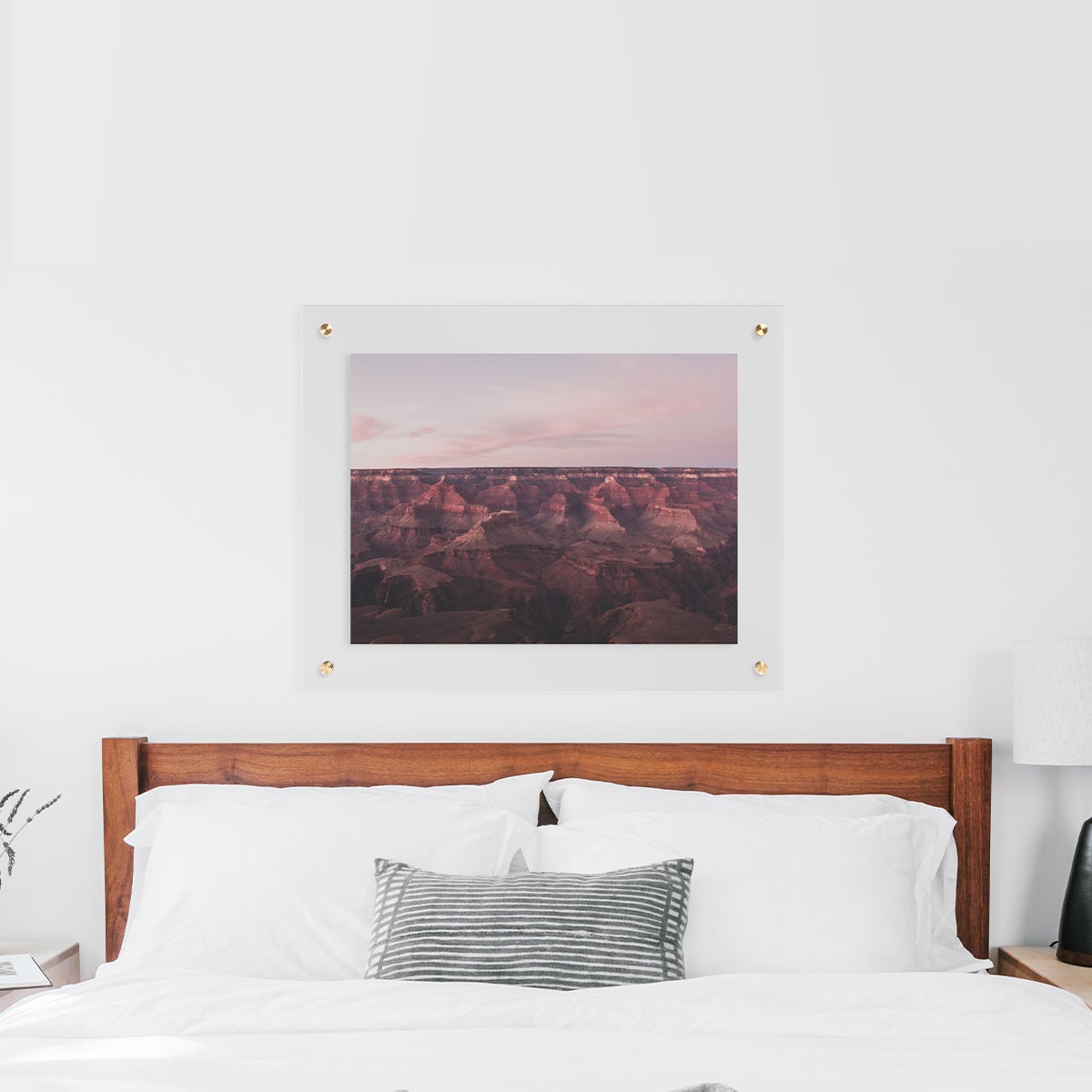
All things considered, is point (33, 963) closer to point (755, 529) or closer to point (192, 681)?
point (192, 681)

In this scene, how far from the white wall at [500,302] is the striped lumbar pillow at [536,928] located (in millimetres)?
627

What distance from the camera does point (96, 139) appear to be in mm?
2545

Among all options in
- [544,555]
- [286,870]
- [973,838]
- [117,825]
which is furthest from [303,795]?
[973,838]

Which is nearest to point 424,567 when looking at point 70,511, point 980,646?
point 70,511

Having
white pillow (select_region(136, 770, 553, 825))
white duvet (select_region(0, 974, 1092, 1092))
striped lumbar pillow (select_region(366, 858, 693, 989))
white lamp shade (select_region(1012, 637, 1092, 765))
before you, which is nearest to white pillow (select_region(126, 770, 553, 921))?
white pillow (select_region(136, 770, 553, 825))

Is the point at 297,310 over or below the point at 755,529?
over

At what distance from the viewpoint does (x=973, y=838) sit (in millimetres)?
2516

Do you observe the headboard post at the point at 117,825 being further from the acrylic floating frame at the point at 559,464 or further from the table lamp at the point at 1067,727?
the table lamp at the point at 1067,727

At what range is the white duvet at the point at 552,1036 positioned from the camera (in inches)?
58.2

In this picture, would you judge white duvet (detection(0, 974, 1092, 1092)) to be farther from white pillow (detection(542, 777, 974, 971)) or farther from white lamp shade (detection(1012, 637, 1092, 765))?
white lamp shade (detection(1012, 637, 1092, 765))

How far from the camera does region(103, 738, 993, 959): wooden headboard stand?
2521 mm

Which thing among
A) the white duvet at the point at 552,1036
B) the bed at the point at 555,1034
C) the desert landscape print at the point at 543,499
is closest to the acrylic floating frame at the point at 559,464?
the desert landscape print at the point at 543,499

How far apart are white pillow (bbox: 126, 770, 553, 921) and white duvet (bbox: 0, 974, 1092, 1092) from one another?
534 millimetres

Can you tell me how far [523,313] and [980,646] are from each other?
141 centimetres
